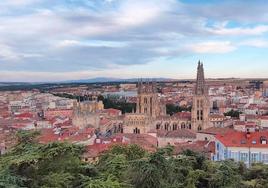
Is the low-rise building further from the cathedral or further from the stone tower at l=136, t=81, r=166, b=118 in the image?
the stone tower at l=136, t=81, r=166, b=118

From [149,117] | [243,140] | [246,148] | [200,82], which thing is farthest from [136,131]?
[246,148]

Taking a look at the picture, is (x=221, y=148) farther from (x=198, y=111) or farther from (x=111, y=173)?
(x=198, y=111)

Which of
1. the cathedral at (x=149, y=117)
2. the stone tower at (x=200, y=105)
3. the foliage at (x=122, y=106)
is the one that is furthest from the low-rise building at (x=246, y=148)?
the foliage at (x=122, y=106)

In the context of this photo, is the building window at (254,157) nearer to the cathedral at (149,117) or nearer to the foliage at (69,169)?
the foliage at (69,169)

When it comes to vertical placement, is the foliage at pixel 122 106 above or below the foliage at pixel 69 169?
below

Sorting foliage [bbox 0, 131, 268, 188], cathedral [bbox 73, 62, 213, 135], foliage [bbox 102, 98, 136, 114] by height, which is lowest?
foliage [bbox 102, 98, 136, 114]

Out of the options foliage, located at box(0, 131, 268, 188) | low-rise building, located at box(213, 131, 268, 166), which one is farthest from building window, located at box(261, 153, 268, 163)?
foliage, located at box(0, 131, 268, 188)

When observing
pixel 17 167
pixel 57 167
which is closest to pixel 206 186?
pixel 57 167

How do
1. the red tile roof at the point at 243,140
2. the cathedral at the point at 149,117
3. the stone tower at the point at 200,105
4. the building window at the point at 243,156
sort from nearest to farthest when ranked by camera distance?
the building window at the point at 243,156 → the red tile roof at the point at 243,140 → the cathedral at the point at 149,117 → the stone tower at the point at 200,105
